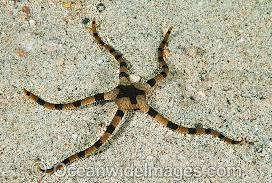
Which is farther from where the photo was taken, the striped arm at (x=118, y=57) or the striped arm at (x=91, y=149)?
the striped arm at (x=118, y=57)

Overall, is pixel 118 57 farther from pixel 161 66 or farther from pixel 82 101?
pixel 82 101

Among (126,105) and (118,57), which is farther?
(118,57)

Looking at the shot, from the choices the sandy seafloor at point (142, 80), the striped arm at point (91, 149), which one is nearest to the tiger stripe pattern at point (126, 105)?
the striped arm at point (91, 149)

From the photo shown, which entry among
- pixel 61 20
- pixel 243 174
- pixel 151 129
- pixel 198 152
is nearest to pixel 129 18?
pixel 61 20

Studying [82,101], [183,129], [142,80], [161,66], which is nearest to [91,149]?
[82,101]

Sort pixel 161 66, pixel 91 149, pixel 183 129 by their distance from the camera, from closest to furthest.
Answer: pixel 91 149
pixel 183 129
pixel 161 66

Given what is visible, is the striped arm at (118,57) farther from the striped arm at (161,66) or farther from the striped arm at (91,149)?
the striped arm at (91,149)

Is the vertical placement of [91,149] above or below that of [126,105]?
below

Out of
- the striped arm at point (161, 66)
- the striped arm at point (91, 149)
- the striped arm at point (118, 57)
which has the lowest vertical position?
the striped arm at point (91, 149)

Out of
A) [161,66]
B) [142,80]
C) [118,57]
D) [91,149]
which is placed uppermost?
[161,66]

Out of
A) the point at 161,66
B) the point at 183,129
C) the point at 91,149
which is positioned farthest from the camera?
the point at 161,66
